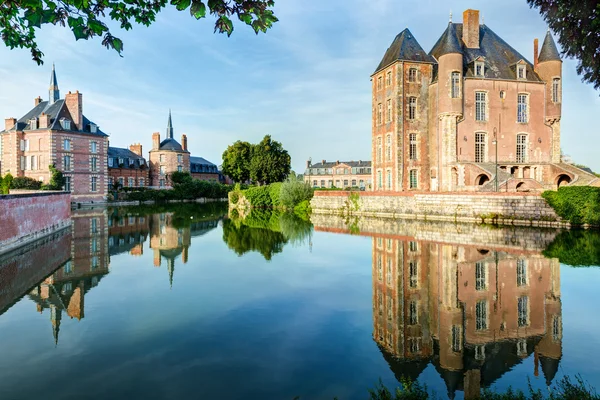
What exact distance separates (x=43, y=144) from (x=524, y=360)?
4664cm

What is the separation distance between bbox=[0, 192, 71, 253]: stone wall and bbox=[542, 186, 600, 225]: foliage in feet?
77.4

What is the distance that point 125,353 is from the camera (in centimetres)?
573

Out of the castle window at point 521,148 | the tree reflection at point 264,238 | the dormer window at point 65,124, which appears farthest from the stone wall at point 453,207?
the dormer window at point 65,124

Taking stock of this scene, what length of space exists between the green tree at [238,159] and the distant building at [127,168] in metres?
12.6

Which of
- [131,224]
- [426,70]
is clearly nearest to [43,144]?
[131,224]

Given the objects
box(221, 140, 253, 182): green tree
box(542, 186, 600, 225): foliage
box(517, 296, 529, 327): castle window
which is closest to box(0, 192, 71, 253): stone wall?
box(517, 296, 529, 327): castle window

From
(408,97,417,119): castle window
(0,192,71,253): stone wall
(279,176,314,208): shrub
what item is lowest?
(0,192,71,253): stone wall

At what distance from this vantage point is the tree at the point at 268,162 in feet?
175

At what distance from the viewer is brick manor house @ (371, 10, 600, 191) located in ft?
96.2

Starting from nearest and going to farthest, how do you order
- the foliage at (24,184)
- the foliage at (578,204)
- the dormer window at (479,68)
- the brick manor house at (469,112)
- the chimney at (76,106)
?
the foliage at (578,204)
the brick manor house at (469,112)
the dormer window at (479,68)
the foliage at (24,184)
the chimney at (76,106)

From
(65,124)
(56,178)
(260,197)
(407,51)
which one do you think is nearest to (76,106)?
(65,124)

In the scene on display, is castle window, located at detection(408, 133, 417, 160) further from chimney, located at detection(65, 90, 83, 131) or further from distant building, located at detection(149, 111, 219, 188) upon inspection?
distant building, located at detection(149, 111, 219, 188)

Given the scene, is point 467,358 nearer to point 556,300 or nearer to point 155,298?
point 556,300

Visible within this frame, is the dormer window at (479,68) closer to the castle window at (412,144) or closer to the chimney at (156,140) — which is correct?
the castle window at (412,144)
